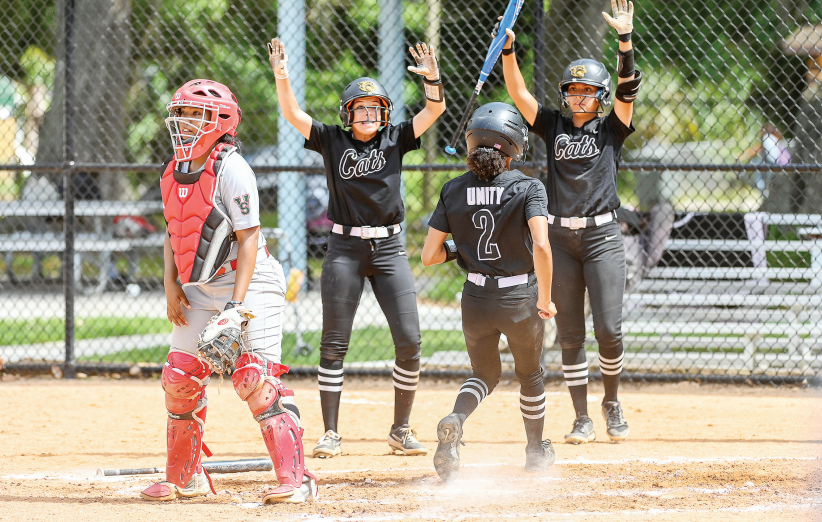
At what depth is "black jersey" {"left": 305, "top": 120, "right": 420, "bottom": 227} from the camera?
5.07m

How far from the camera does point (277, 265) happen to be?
420cm

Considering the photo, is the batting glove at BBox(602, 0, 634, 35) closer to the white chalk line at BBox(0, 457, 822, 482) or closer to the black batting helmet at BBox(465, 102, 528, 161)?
the black batting helmet at BBox(465, 102, 528, 161)

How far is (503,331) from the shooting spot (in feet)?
14.4

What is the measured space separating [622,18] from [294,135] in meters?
4.58

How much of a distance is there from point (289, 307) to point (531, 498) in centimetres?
736

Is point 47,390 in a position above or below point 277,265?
below

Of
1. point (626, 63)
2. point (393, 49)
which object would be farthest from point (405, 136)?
A: point (393, 49)

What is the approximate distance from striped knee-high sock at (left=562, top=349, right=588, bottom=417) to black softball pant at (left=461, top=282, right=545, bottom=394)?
0.81 metres

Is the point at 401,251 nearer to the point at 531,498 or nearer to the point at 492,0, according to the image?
the point at 531,498

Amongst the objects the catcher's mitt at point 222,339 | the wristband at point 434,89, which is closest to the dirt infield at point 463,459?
the catcher's mitt at point 222,339

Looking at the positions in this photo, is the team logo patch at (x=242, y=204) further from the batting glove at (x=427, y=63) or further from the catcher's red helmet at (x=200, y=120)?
the batting glove at (x=427, y=63)

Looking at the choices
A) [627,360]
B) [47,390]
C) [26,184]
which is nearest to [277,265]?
[47,390]

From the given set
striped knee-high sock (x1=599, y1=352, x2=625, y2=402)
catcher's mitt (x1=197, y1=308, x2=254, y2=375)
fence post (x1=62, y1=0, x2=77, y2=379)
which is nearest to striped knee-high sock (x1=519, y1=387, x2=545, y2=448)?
striped knee-high sock (x1=599, y1=352, x2=625, y2=402)

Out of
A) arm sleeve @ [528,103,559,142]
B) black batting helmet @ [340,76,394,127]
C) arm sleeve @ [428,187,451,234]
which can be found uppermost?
black batting helmet @ [340,76,394,127]
